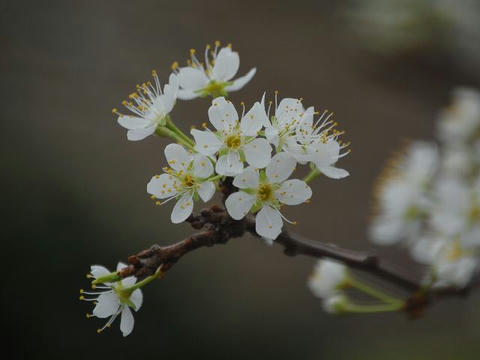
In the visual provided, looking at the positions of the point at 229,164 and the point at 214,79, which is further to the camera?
the point at 214,79

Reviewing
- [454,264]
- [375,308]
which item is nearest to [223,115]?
[375,308]

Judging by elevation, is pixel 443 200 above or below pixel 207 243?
above

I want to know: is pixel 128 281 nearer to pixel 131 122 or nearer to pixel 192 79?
pixel 131 122

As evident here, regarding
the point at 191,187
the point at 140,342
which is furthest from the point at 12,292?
the point at 191,187

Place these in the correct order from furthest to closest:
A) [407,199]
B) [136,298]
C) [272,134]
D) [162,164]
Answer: [162,164], [407,199], [136,298], [272,134]

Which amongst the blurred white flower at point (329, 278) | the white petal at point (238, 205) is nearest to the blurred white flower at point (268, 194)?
the white petal at point (238, 205)

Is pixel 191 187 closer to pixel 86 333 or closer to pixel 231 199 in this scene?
pixel 231 199

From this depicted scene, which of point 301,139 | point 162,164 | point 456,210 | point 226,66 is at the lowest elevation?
point 301,139

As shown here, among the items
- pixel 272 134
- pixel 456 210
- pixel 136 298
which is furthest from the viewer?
pixel 456 210
